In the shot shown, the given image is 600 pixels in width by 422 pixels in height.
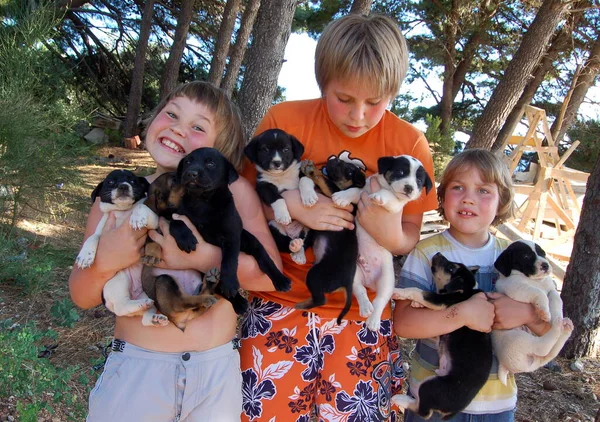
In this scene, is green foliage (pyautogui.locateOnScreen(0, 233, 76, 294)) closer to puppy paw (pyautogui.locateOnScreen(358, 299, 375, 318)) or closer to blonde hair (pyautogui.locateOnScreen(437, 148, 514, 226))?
puppy paw (pyautogui.locateOnScreen(358, 299, 375, 318))

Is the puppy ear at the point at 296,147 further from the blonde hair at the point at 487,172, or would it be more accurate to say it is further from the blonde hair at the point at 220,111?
the blonde hair at the point at 487,172

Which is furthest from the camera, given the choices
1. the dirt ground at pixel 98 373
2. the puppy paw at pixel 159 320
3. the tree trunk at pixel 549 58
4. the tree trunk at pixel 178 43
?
the tree trunk at pixel 178 43

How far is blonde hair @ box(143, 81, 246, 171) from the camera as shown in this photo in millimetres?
2629

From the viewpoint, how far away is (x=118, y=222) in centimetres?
243

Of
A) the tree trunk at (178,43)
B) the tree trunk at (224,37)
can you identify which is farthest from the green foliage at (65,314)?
the tree trunk at (178,43)

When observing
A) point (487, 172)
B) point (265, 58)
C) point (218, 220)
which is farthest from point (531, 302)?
point (265, 58)

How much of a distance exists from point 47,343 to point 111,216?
2.51m

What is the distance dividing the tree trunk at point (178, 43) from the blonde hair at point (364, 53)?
422 inches

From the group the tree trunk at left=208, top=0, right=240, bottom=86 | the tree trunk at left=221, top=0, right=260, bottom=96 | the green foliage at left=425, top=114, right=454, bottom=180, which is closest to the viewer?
the tree trunk at left=221, top=0, right=260, bottom=96

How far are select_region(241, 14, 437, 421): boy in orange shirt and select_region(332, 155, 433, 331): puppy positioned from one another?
0.22 ft

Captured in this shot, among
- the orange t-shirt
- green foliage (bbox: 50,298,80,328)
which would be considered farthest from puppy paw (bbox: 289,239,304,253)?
green foliage (bbox: 50,298,80,328)

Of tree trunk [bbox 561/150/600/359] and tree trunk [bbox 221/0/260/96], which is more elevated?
tree trunk [bbox 221/0/260/96]

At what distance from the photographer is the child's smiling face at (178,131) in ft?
8.21

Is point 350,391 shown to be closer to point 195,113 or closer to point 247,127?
point 195,113
